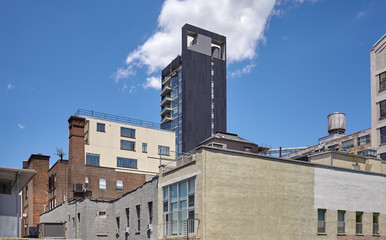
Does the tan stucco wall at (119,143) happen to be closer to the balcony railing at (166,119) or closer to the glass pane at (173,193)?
the glass pane at (173,193)

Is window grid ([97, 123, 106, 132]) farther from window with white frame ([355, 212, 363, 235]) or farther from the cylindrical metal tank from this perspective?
window with white frame ([355, 212, 363, 235])

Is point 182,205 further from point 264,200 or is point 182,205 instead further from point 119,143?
point 119,143

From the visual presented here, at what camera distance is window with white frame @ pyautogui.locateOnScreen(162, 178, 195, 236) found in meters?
28.4

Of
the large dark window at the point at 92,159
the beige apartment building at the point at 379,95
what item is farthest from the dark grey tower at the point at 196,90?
the beige apartment building at the point at 379,95

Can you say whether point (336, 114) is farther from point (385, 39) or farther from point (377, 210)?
point (377, 210)

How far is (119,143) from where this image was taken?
70.4 meters

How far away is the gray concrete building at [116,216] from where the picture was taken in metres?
34.2

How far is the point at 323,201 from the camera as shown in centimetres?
3145

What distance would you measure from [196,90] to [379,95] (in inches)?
2979

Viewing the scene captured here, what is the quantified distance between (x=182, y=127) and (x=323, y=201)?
93662mm

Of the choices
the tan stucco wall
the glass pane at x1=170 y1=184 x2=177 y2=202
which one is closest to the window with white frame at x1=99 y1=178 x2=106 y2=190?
the tan stucco wall

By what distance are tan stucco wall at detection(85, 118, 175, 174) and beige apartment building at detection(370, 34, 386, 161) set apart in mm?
27915

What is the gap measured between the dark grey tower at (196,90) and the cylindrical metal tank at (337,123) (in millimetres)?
43480

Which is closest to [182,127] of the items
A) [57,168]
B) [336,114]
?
[336,114]
